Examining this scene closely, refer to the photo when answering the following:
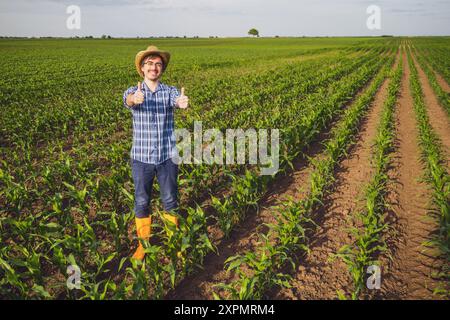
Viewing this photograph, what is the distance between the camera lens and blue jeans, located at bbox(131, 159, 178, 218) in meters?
3.33

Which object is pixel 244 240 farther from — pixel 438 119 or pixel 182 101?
pixel 438 119

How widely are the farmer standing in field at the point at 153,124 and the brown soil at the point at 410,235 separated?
2.57m

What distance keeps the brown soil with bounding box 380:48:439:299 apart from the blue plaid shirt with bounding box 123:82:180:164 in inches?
106

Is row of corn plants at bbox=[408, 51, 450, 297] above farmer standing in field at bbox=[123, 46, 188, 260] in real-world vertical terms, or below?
below

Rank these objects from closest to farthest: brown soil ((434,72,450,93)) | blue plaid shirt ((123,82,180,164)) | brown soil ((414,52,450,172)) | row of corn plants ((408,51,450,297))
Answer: blue plaid shirt ((123,82,180,164)) < row of corn plants ((408,51,450,297)) < brown soil ((414,52,450,172)) < brown soil ((434,72,450,93))

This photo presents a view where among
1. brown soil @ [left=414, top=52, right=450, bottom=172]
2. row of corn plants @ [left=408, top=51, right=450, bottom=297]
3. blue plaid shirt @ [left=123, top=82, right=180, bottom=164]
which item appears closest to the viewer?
blue plaid shirt @ [left=123, top=82, right=180, bottom=164]

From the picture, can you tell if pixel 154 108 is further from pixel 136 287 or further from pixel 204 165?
pixel 204 165

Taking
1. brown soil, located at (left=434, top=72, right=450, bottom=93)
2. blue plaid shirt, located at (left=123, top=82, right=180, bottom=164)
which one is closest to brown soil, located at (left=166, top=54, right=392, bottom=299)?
blue plaid shirt, located at (left=123, top=82, right=180, bottom=164)

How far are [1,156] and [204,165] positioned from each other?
15.4 feet

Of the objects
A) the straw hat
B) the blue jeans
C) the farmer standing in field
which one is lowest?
the blue jeans

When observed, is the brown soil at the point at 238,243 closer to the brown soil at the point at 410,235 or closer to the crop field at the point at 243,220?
the crop field at the point at 243,220

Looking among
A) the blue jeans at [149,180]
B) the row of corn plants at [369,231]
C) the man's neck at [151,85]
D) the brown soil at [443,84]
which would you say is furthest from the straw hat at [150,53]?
the brown soil at [443,84]

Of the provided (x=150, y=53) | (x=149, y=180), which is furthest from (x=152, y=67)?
(x=149, y=180)

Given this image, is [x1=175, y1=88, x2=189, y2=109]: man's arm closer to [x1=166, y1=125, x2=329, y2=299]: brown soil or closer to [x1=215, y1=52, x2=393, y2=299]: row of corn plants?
[x1=215, y1=52, x2=393, y2=299]: row of corn plants
